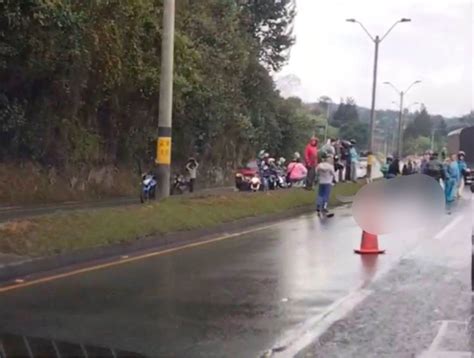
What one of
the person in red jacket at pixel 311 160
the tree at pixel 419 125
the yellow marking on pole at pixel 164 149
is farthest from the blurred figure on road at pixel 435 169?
the tree at pixel 419 125

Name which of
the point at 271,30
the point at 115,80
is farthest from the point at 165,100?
the point at 271,30

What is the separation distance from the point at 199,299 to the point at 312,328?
1890 mm

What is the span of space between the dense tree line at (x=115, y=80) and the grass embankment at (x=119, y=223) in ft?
22.2

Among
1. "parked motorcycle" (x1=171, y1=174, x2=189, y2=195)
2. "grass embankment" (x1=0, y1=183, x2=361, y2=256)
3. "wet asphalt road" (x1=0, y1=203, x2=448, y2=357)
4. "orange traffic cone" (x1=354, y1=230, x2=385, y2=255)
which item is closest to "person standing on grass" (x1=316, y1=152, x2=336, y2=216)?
"grass embankment" (x1=0, y1=183, x2=361, y2=256)

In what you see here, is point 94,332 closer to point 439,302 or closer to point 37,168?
point 439,302

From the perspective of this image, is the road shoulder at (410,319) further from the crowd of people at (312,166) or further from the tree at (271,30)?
the tree at (271,30)

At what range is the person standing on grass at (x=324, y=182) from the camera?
2031 cm

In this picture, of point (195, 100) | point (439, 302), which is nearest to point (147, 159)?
point (195, 100)

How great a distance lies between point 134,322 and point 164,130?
11.3m

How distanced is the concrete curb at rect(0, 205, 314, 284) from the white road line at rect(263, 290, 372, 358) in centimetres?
416

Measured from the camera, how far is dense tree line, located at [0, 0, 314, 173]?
2277cm

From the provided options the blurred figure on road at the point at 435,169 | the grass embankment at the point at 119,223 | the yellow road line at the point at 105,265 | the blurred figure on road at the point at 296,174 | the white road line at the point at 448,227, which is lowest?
the yellow road line at the point at 105,265

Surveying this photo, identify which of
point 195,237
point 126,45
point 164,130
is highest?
point 126,45

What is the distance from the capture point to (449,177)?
25.9 meters
